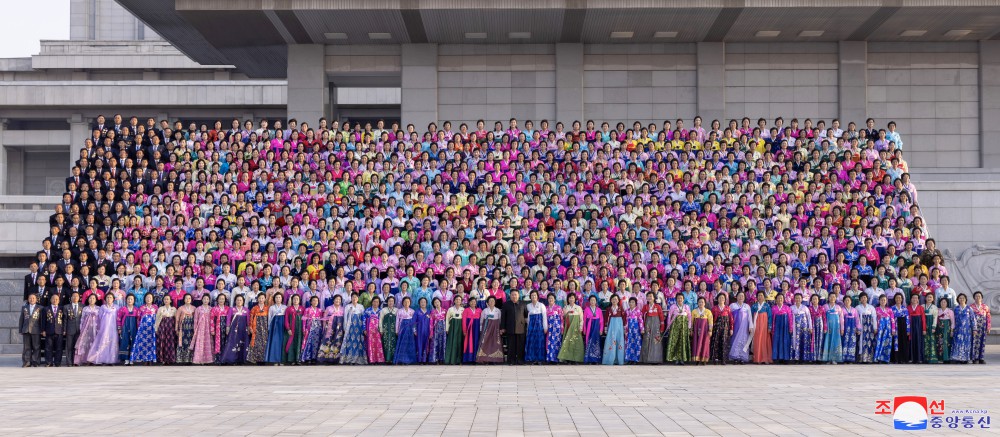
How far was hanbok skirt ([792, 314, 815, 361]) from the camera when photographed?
2017cm

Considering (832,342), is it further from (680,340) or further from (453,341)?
(453,341)

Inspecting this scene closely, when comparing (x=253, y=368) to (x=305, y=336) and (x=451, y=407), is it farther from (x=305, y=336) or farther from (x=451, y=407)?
(x=451, y=407)

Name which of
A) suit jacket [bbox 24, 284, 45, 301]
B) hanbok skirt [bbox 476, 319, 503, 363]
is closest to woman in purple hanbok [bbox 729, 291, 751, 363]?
hanbok skirt [bbox 476, 319, 503, 363]

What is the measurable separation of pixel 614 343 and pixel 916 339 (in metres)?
5.23

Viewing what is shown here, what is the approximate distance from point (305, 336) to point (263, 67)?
55.9 ft

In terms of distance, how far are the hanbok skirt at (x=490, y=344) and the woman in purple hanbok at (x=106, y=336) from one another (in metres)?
6.27

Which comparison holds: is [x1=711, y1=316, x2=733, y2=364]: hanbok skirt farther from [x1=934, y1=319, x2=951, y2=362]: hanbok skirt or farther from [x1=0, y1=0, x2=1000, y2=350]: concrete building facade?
[x1=0, y1=0, x2=1000, y2=350]: concrete building facade

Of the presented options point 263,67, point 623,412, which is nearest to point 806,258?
point 623,412

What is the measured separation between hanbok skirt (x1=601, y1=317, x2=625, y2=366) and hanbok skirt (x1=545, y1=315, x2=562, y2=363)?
2.62 feet

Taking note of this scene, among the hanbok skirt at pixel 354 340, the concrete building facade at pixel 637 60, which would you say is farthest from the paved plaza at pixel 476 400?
the concrete building facade at pixel 637 60

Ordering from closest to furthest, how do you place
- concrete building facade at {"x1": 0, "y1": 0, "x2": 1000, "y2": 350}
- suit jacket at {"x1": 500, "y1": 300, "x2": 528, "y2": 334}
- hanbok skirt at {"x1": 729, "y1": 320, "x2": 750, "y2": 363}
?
suit jacket at {"x1": 500, "y1": 300, "x2": 528, "y2": 334}, hanbok skirt at {"x1": 729, "y1": 320, "x2": 750, "y2": 363}, concrete building facade at {"x1": 0, "y1": 0, "x2": 1000, "y2": 350}

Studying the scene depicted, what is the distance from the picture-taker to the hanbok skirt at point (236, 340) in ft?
66.5

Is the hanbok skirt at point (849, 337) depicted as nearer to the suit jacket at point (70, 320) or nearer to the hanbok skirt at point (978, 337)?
the hanbok skirt at point (978, 337)

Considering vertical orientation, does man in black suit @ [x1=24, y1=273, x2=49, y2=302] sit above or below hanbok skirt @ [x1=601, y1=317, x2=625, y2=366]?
above
